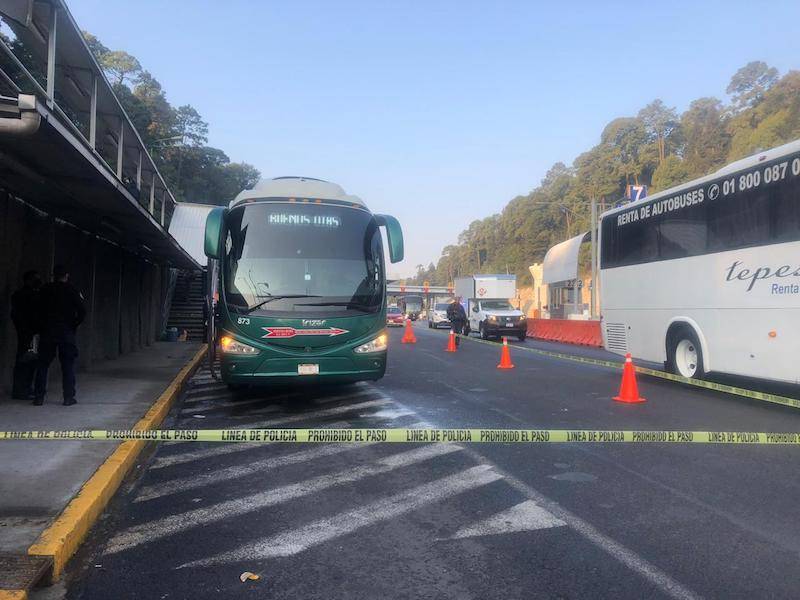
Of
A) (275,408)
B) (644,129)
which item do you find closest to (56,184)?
(275,408)

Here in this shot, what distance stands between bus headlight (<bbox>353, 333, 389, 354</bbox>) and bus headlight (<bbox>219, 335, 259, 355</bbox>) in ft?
4.66

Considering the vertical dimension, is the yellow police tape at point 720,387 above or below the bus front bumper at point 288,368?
below

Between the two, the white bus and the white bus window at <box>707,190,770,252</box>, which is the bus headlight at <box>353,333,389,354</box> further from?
the white bus window at <box>707,190,770,252</box>

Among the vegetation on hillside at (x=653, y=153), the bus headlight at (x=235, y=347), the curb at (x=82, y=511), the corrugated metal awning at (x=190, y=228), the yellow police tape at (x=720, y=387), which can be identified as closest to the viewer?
the curb at (x=82, y=511)

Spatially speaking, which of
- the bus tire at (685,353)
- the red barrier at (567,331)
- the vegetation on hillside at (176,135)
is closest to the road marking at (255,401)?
the bus tire at (685,353)

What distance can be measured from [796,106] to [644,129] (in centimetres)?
2423

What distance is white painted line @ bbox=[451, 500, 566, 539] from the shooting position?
4504mm

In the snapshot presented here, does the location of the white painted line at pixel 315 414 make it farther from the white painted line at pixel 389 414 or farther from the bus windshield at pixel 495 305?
the bus windshield at pixel 495 305

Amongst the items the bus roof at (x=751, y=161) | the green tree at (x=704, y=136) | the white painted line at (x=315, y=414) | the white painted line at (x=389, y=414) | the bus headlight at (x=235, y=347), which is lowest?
the white painted line at (x=315, y=414)

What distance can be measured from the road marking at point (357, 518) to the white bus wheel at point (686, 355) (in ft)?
22.0

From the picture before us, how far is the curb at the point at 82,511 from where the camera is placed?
12.6 ft

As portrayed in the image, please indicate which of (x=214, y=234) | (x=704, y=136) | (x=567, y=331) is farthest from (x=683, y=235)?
(x=704, y=136)

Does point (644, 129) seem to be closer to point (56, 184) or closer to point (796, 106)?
point (796, 106)

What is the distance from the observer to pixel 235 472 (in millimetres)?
6039
